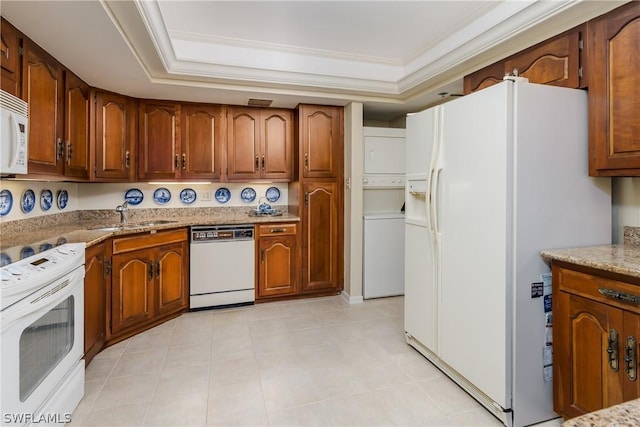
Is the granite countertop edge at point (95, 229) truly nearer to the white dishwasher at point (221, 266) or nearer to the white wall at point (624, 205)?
the white dishwasher at point (221, 266)

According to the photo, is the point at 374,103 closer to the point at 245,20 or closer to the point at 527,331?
the point at 245,20

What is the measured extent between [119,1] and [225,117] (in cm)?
199

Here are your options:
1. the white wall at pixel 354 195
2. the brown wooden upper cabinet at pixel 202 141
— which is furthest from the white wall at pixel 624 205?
the brown wooden upper cabinet at pixel 202 141

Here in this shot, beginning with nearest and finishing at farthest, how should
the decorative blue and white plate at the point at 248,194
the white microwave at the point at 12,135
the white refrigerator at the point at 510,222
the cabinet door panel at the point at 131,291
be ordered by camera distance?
the white microwave at the point at 12,135 → the white refrigerator at the point at 510,222 → the cabinet door panel at the point at 131,291 → the decorative blue and white plate at the point at 248,194

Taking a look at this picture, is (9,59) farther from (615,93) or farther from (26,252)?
(615,93)

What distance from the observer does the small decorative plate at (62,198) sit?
3.16 metres

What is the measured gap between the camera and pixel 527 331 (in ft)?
5.97

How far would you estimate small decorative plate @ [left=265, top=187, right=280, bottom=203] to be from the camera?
14.3 ft

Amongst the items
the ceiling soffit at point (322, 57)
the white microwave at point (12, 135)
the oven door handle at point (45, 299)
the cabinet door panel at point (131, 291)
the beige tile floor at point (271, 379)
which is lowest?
the beige tile floor at point (271, 379)

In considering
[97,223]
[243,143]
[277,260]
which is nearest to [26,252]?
[97,223]

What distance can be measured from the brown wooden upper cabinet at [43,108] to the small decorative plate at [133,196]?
3.92 ft

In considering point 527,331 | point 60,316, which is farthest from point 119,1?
point 527,331

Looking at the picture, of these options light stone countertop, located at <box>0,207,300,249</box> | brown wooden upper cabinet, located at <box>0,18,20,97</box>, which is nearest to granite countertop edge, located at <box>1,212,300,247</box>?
light stone countertop, located at <box>0,207,300,249</box>

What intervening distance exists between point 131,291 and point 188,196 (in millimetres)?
1400
